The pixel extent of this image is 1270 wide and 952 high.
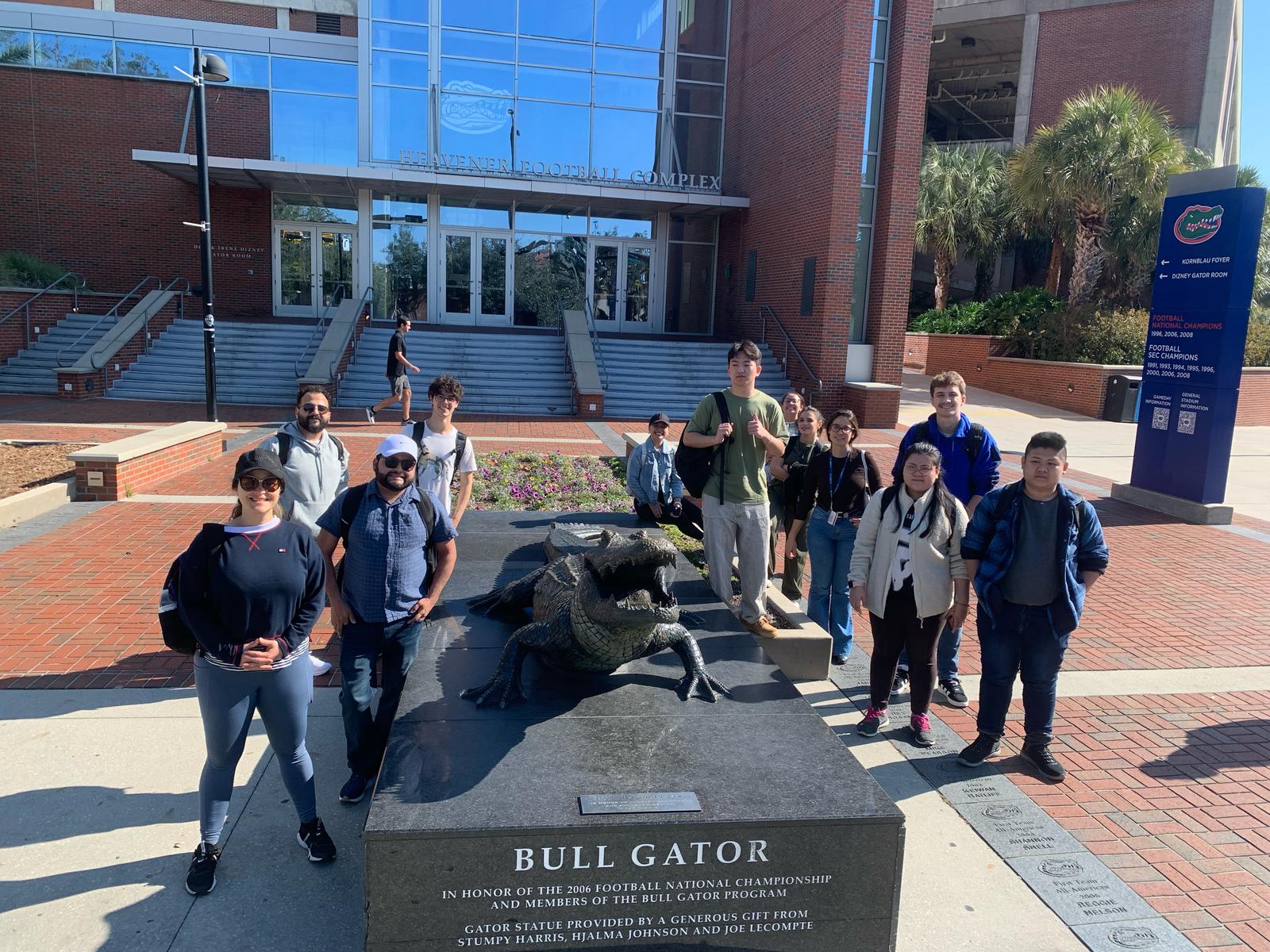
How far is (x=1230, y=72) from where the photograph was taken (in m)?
37.8

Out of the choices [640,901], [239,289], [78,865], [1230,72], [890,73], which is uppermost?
[1230,72]

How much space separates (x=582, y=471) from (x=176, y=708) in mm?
7085

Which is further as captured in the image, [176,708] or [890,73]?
[890,73]

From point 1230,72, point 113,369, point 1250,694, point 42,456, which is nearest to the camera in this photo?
point 1250,694

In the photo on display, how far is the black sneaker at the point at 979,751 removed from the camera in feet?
15.2

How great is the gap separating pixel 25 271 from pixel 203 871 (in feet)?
78.5

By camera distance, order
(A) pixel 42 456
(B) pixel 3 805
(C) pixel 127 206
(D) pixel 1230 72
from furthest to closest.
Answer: (D) pixel 1230 72, (C) pixel 127 206, (A) pixel 42 456, (B) pixel 3 805

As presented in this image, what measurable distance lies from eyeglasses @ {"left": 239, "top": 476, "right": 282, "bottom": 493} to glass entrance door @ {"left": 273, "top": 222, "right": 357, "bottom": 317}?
77.6 ft

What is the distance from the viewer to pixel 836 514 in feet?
18.7

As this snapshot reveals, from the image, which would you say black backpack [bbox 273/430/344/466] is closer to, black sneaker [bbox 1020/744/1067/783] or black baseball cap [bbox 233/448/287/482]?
black baseball cap [bbox 233/448/287/482]

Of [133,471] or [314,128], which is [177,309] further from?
[133,471]

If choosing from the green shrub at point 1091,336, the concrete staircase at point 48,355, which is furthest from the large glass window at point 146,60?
the green shrub at point 1091,336

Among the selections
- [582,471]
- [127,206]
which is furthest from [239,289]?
[582,471]

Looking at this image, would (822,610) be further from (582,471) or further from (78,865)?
(582,471)
